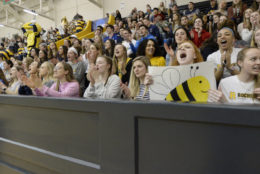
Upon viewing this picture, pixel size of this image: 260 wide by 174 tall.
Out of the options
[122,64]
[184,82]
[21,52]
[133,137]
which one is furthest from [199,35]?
[21,52]

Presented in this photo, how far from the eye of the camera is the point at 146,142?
2.00ft

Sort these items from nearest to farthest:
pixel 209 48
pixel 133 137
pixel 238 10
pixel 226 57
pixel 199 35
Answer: pixel 133 137, pixel 226 57, pixel 209 48, pixel 199 35, pixel 238 10

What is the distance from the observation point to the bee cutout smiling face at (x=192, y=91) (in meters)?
0.91

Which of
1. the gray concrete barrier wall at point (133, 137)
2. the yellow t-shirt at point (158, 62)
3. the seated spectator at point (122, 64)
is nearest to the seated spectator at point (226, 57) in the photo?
the yellow t-shirt at point (158, 62)

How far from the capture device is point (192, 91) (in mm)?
934

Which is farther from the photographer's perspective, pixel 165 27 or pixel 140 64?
pixel 165 27

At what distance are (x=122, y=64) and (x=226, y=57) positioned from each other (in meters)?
1.24

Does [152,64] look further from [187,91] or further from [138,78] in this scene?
[187,91]

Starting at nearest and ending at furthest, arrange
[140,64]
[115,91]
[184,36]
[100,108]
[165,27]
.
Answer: [100,108], [115,91], [140,64], [184,36], [165,27]

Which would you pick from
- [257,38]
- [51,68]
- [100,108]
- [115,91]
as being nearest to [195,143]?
[100,108]

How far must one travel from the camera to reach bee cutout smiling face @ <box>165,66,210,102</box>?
0.91 meters

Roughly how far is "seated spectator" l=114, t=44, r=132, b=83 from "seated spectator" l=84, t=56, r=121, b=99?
1.77 ft

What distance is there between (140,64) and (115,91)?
379 millimetres

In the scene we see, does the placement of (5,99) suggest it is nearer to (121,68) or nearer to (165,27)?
(121,68)
